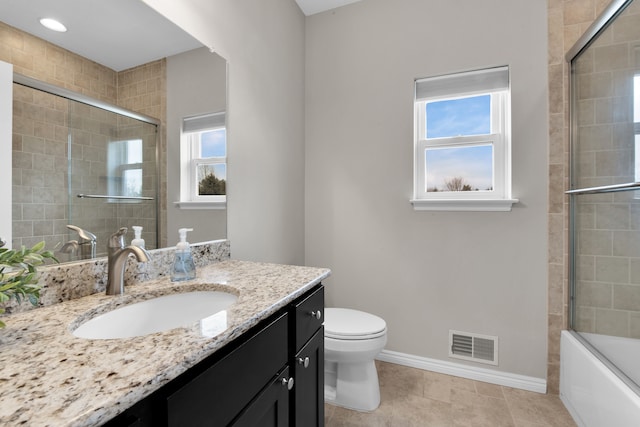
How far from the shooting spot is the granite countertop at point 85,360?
381 mm

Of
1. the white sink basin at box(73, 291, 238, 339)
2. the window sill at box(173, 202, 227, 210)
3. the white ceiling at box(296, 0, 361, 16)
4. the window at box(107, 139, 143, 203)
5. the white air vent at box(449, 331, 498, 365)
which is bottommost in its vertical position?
the white air vent at box(449, 331, 498, 365)

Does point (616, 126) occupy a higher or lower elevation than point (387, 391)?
higher

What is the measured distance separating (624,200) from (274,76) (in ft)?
6.69

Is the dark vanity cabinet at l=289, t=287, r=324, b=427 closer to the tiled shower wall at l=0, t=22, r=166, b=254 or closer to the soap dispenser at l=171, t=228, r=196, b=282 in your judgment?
the soap dispenser at l=171, t=228, r=196, b=282

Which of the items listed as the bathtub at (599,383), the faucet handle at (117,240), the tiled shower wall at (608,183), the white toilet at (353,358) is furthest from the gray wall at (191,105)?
the tiled shower wall at (608,183)

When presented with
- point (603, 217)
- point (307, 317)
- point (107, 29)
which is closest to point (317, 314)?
point (307, 317)

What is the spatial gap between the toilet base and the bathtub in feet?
3.24

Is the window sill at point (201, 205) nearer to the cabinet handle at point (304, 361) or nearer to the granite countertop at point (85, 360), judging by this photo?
the granite countertop at point (85, 360)

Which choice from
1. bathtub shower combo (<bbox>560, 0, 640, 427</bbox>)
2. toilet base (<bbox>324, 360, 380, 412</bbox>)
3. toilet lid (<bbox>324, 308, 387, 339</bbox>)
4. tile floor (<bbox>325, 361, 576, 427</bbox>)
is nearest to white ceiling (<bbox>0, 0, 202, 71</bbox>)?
toilet lid (<bbox>324, 308, 387, 339</bbox>)

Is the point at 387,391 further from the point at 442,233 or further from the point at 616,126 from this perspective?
the point at 616,126

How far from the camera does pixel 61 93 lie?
0.83m

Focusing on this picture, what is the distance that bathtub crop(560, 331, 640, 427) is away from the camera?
116 cm

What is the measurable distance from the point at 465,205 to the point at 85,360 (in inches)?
74.8

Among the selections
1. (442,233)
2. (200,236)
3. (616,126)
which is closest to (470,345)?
(442,233)
